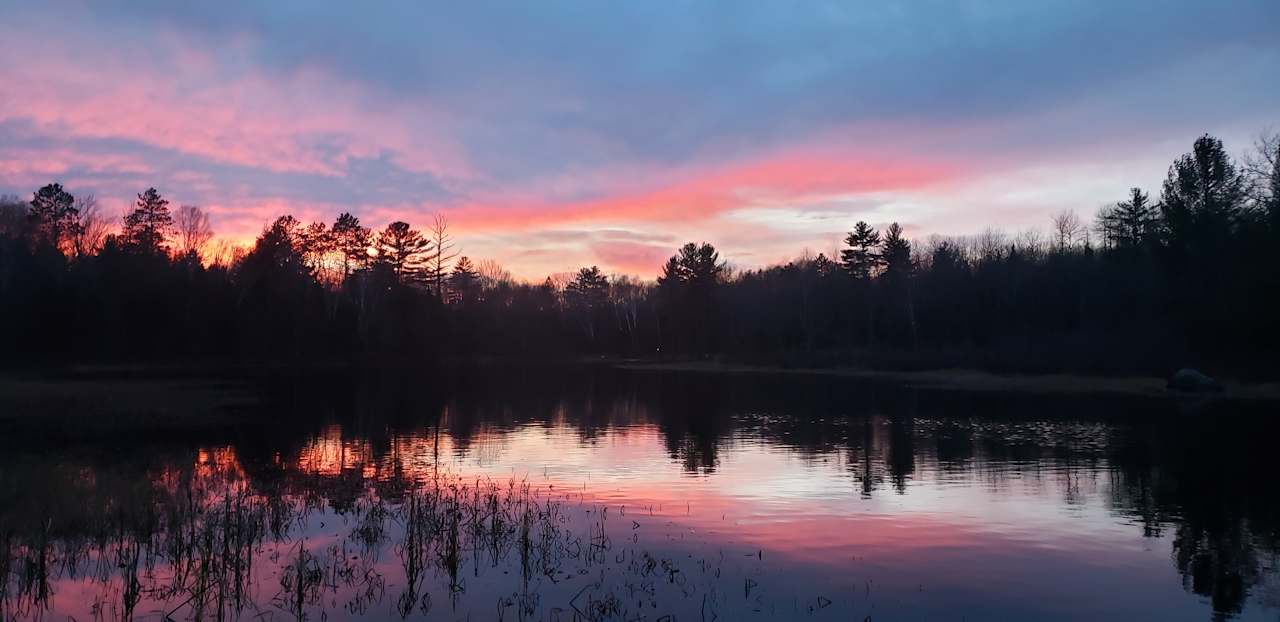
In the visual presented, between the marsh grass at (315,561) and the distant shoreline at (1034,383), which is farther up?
the distant shoreline at (1034,383)

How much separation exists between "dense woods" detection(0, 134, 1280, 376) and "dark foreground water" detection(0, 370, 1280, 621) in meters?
27.2

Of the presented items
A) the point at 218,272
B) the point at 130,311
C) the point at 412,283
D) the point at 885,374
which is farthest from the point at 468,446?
the point at 412,283

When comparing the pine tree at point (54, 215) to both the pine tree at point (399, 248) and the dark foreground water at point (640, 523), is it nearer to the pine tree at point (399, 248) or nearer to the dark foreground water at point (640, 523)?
the pine tree at point (399, 248)

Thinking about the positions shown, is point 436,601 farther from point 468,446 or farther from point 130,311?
point 130,311

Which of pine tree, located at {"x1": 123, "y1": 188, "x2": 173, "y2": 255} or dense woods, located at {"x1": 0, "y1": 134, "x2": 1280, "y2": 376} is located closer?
dense woods, located at {"x1": 0, "y1": 134, "x2": 1280, "y2": 376}

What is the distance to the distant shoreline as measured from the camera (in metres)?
42.3

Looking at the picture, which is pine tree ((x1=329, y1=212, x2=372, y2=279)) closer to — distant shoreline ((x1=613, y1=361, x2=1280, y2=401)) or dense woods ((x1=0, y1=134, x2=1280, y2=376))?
dense woods ((x1=0, y1=134, x2=1280, y2=376))

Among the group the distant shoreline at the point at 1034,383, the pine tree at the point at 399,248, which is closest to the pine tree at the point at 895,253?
the distant shoreline at the point at 1034,383

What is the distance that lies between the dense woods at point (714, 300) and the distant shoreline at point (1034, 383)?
1270mm

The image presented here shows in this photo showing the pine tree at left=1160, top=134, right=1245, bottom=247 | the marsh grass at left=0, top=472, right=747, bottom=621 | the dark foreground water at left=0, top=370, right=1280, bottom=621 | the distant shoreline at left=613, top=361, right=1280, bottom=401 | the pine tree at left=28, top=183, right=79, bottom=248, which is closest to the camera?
the marsh grass at left=0, top=472, right=747, bottom=621

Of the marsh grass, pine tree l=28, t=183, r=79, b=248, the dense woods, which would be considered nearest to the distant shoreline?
the dense woods

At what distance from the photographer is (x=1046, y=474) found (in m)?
20.2

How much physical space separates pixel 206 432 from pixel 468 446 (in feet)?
27.8

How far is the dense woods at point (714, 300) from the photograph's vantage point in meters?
52.1
